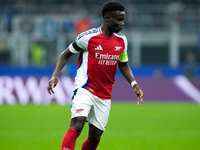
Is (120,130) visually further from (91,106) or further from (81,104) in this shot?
(81,104)

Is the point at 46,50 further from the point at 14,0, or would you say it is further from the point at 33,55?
the point at 14,0

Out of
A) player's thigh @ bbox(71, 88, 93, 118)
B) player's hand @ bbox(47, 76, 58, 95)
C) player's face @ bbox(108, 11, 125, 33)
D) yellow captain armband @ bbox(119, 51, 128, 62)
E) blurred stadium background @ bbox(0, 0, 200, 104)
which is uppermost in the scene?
player's face @ bbox(108, 11, 125, 33)

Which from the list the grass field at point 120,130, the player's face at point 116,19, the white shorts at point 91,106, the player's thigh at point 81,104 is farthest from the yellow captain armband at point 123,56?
the grass field at point 120,130

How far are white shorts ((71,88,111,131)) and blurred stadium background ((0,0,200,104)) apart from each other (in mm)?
15115

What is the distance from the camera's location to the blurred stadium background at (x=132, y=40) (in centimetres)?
2159

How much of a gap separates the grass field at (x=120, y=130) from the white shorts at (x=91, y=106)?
250cm

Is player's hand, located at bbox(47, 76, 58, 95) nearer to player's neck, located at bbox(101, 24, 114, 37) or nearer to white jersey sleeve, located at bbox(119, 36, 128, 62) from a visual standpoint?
player's neck, located at bbox(101, 24, 114, 37)

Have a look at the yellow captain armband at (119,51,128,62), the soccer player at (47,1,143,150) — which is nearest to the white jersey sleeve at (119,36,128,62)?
the yellow captain armband at (119,51,128,62)

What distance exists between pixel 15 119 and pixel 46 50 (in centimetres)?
1188

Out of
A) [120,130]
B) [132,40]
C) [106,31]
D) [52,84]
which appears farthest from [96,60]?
[132,40]

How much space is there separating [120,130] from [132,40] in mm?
14862

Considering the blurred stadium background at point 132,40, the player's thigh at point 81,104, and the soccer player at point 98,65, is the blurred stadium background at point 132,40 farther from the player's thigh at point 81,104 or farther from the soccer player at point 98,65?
the player's thigh at point 81,104

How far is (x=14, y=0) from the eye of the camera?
99.9 ft

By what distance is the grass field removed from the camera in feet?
29.2
